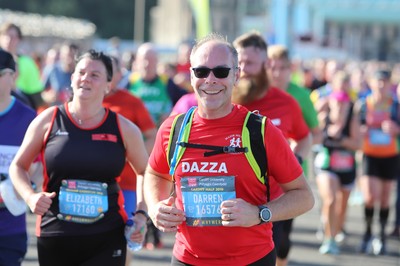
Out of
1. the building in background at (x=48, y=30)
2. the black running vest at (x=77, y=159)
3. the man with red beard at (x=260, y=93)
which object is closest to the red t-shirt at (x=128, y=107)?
the man with red beard at (x=260, y=93)

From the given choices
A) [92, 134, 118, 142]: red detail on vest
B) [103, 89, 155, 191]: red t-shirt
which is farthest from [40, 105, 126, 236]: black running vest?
[103, 89, 155, 191]: red t-shirt

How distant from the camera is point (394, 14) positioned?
84938 millimetres

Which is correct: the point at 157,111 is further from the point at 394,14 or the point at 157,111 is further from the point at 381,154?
the point at 394,14

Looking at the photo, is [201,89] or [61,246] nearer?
[201,89]

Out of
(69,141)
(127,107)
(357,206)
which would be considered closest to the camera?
(69,141)

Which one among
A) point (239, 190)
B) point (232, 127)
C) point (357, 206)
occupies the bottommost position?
point (357, 206)

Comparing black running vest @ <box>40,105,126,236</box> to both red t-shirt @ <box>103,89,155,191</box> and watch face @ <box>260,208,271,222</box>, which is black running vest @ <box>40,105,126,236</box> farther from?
red t-shirt @ <box>103,89,155,191</box>

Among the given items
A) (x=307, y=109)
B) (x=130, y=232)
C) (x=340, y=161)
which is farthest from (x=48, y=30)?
(x=130, y=232)

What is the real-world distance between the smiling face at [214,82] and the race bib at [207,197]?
29cm

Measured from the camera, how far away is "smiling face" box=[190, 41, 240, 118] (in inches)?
→ 157

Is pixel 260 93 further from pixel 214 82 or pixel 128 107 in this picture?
pixel 214 82

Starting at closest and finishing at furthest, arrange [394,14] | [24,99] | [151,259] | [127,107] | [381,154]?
[24,99]
[127,107]
[151,259]
[381,154]
[394,14]

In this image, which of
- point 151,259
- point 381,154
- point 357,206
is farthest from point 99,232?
point 357,206

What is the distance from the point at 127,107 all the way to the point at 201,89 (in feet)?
9.08
